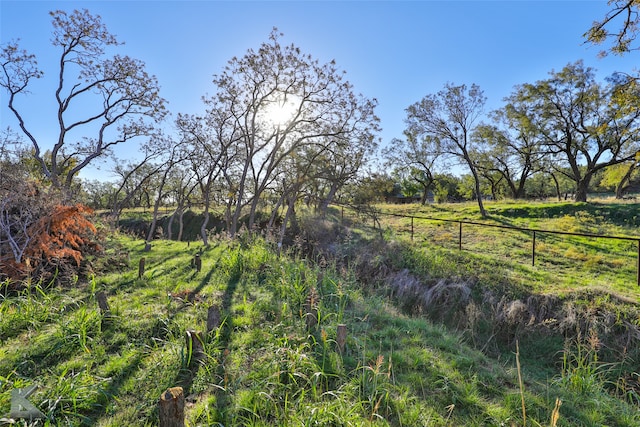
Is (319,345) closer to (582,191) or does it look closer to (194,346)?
(194,346)

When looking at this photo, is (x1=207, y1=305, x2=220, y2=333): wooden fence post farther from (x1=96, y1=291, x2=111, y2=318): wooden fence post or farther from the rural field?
(x1=96, y1=291, x2=111, y2=318): wooden fence post

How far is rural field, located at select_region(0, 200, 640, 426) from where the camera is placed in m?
2.74

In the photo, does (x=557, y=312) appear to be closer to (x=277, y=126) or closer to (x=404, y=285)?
(x=404, y=285)

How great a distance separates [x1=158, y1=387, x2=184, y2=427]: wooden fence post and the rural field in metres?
0.58

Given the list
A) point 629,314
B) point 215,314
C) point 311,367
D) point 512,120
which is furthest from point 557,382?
point 512,120

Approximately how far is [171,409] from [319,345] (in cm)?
200

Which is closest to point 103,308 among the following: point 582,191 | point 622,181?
point 582,191

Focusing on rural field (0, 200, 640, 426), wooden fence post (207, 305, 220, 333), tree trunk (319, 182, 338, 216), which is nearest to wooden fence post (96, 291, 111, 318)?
rural field (0, 200, 640, 426)

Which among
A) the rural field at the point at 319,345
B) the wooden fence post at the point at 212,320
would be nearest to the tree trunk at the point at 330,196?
the rural field at the point at 319,345

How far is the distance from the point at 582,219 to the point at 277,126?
16.3 meters

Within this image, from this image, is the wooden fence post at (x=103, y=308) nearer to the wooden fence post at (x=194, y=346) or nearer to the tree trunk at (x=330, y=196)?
the wooden fence post at (x=194, y=346)

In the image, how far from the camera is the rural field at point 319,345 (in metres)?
2.74

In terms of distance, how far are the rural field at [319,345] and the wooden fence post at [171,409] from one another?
0.58 meters

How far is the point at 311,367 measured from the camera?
3.30 m
